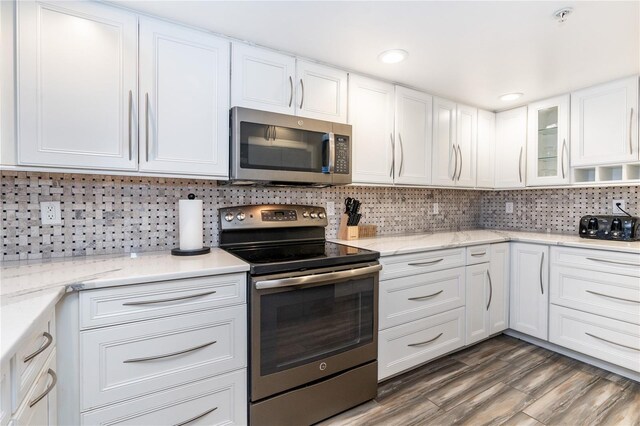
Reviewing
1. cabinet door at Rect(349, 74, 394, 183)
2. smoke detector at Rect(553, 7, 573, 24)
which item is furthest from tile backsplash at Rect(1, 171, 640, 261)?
smoke detector at Rect(553, 7, 573, 24)

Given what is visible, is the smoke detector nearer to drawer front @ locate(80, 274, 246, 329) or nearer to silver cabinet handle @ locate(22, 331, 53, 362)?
drawer front @ locate(80, 274, 246, 329)

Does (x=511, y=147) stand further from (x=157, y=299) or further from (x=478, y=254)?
(x=157, y=299)

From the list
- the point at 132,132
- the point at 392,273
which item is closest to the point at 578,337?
the point at 392,273

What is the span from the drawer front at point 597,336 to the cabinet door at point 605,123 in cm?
121

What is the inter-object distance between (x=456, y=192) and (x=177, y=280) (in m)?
3.00

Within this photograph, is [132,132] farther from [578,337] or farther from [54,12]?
[578,337]

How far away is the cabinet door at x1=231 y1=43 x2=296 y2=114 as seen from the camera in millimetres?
1861

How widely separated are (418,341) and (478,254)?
2.94 feet

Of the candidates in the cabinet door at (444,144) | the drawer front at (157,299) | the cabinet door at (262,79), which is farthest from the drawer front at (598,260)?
the drawer front at (157,299)

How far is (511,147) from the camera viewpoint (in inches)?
124

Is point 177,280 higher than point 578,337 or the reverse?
higher

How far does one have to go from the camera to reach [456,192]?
3.48 m

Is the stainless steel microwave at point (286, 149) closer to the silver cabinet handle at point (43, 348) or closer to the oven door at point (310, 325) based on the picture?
the oven door at point (310, 325)

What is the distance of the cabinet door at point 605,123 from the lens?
7.83 ft
